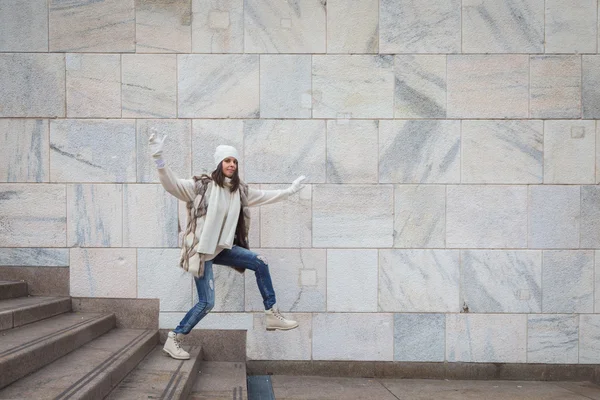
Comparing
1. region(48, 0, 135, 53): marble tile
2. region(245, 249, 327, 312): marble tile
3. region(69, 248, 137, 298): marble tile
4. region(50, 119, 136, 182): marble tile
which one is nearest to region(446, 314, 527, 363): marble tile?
region(245, 249, 327, 312): marble tile

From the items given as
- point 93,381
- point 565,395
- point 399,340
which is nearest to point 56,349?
point 93,381

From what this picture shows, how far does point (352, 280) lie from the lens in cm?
659

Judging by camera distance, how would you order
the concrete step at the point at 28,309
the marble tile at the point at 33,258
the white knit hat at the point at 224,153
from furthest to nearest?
the marble tile at the point at 33,258 < the white knit hat at the point at 224,153 < the concrete step at the point at 28,309

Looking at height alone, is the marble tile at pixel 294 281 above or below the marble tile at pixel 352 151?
below

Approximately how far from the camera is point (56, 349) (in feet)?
15.2

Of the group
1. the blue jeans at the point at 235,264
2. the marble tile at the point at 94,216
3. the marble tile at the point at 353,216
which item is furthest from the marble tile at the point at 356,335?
the marble tile at the point at 94,216

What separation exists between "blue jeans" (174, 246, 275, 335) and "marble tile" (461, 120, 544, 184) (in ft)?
8.99

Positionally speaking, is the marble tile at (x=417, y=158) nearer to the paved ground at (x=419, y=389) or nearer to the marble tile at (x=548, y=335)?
the marble tile at (x=548, y=335)

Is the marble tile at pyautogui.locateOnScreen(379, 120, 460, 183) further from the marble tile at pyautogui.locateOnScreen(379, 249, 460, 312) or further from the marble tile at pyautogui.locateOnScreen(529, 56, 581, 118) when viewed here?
the marble tile at pyautogui.locateOnScreen(529, 56, 581, 118)

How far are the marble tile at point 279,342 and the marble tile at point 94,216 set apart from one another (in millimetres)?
1893

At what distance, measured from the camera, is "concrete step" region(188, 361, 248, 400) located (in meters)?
5.11

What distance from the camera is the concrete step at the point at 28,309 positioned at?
4918 millimetres

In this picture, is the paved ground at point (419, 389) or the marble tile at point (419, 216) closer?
the paved ground at point (419, 389)

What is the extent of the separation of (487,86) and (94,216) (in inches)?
192
